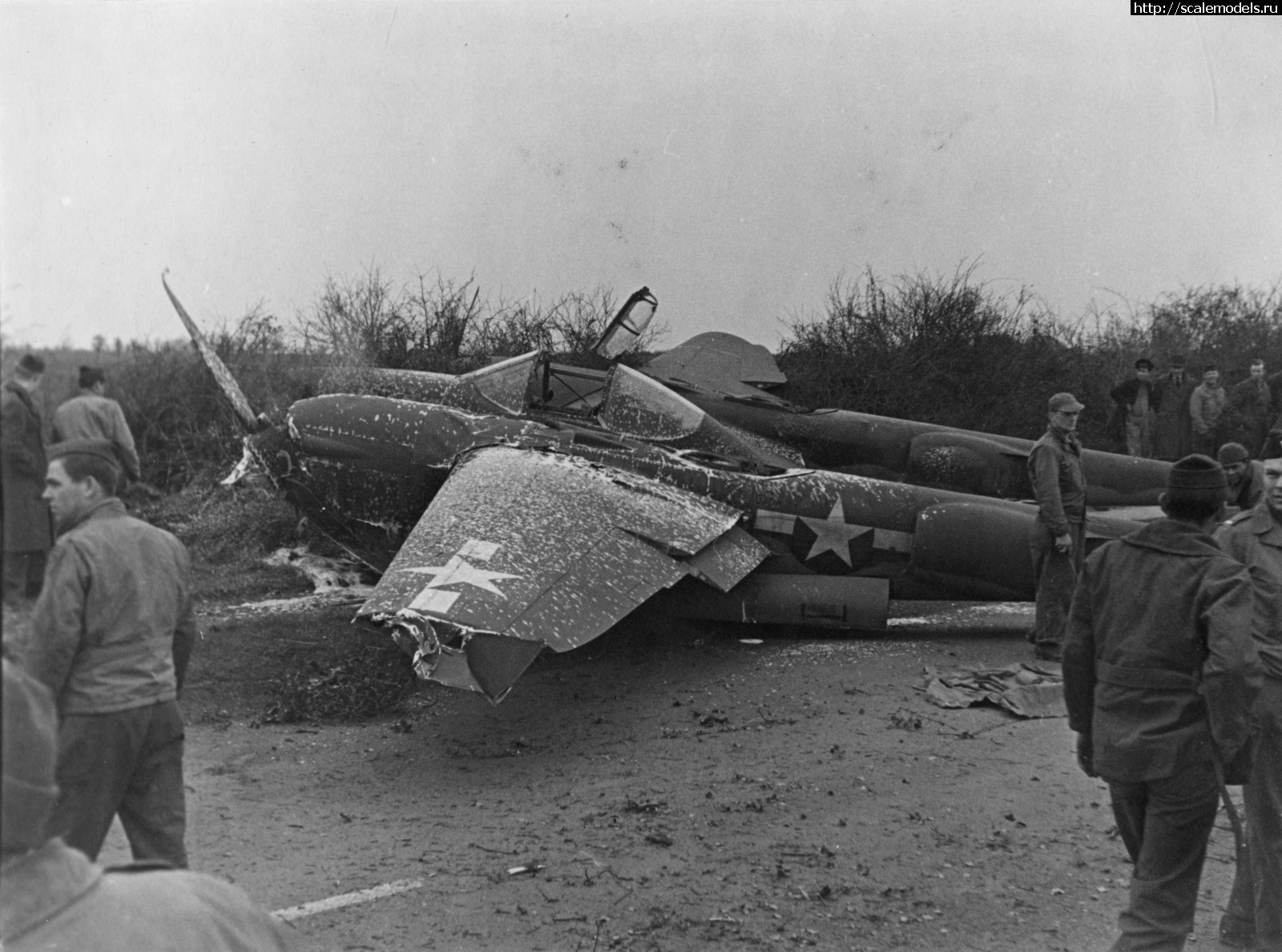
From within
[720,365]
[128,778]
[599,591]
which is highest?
[720,365]

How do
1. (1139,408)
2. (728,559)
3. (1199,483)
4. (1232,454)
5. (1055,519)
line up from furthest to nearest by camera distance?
(1139,408)
(728,559)
(1055,519)
(1232,454)
(1199,483)

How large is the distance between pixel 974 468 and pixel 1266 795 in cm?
593

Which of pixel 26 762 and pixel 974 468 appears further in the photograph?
pixel 974 468

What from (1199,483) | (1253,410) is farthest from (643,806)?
(1253,410)

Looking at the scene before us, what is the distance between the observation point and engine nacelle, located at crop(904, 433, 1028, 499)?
9664mm

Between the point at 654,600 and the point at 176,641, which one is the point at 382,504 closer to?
the point at 654,600

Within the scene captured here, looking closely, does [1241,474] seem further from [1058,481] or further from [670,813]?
[670,813]

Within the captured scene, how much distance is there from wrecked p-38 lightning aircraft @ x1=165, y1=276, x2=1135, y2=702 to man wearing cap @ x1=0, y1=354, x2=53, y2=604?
455cm

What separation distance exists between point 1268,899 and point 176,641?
13.0 ft

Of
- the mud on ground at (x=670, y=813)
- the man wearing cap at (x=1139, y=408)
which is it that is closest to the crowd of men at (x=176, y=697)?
the mud on ground at (x=670, y=813)

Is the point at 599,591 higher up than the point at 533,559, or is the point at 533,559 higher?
the point at 533,559

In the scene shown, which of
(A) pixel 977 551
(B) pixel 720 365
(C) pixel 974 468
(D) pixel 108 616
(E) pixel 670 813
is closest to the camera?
(D) pixel 108 616

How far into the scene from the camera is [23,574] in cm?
203

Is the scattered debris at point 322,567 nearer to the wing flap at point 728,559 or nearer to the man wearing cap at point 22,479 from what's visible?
the wing flap at point 728,559
